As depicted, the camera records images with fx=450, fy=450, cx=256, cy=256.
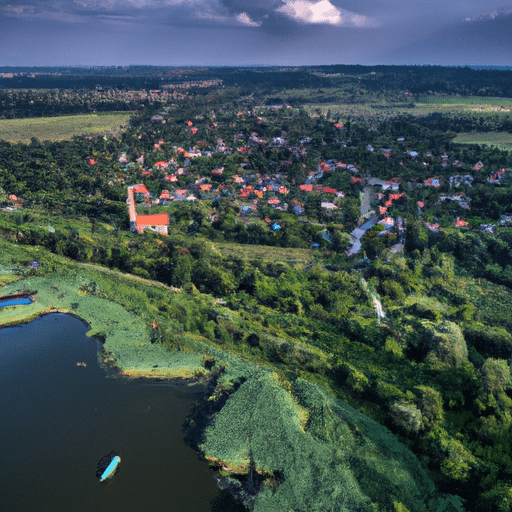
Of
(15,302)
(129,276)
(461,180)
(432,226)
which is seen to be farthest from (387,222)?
(15,302)

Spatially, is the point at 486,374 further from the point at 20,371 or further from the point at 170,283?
the point at 20,371

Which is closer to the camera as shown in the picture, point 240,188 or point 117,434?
point 117,434

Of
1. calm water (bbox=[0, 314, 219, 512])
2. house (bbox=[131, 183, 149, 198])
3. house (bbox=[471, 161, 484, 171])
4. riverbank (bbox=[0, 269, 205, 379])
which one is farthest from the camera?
house (bbox=[471, 161, 484, 171])

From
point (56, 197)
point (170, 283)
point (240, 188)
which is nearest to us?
point (170, 283)

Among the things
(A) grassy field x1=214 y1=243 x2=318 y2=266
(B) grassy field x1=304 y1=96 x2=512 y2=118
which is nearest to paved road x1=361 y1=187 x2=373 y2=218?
(A) grassy field x1=214 y1=243 x2=318 y2=266

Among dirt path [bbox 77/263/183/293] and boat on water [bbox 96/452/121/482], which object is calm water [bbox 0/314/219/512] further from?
dirt path [bbox 77/263/183/293]

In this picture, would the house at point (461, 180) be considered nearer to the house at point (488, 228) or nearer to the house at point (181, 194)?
the house at point (488, 228)

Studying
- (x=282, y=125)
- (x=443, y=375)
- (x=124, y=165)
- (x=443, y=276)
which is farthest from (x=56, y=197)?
(x=282, y=125)
